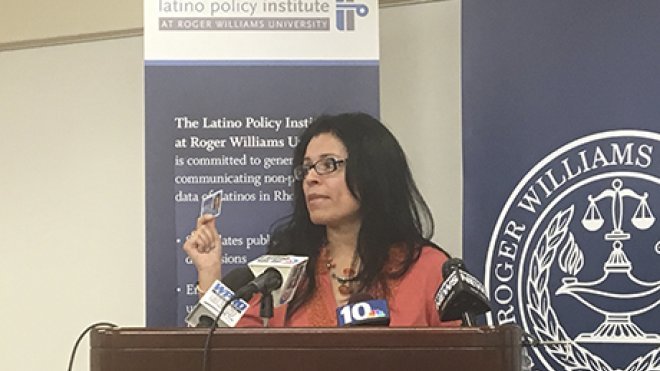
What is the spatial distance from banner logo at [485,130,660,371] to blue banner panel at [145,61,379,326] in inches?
21.8

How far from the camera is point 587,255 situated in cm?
245

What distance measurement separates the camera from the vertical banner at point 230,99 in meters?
2.62

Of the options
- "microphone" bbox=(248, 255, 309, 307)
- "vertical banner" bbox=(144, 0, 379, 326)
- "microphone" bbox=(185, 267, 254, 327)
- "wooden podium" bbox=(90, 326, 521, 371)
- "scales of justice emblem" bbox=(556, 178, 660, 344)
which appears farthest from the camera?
"vertical banner" bbox=(144, 0, 379, 326)

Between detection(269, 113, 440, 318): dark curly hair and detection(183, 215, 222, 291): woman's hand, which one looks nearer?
detection(269, 113, 440, 318): dark curly hair

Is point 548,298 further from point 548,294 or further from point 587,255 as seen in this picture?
point 587,255

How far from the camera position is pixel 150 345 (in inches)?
43.0

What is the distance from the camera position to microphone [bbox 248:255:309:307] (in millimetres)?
1424

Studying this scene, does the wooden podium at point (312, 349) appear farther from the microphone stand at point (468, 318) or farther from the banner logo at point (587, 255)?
the banner logo at point (587, 255)

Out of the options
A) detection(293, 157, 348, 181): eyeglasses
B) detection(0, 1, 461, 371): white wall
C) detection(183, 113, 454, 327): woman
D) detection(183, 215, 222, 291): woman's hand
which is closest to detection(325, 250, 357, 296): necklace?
detection(183, 113, 454, 327): woman

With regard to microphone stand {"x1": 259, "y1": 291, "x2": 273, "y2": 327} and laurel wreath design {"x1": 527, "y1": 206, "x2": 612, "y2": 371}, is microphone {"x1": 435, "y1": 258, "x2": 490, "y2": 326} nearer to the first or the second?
→ microphone stand {"x1": 259, "y1": 291, "x2": 273, "y2": 327}

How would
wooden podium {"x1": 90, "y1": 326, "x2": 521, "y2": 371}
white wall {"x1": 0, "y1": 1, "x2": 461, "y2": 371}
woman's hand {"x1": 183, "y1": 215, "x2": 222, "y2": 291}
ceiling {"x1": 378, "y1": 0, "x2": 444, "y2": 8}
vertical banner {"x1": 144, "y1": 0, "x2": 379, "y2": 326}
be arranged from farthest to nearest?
white wall {"x1": 0, "y1": 1, "x2": 461, "y2": 371} → ceiling {"x1": 378, "y1": 0, "x2": 444, "y2": 8} → vertical banner {"x1": 144, "y1": 0, "x2": 379, "y2": 326} → woman's hand {"x1": 183, "y1": 215, "x2": 222, "y2": 291} → wooden podium {"x1": 90, "y1": 326, "x2": 521, "y2": 371}

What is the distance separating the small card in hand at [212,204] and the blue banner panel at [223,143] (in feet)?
0.04

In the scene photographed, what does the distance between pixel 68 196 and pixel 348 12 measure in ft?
5.04

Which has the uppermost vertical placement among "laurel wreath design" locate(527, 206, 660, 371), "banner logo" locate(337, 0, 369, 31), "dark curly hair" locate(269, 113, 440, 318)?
"banner logo" locate(337, 0, 369, 31)
